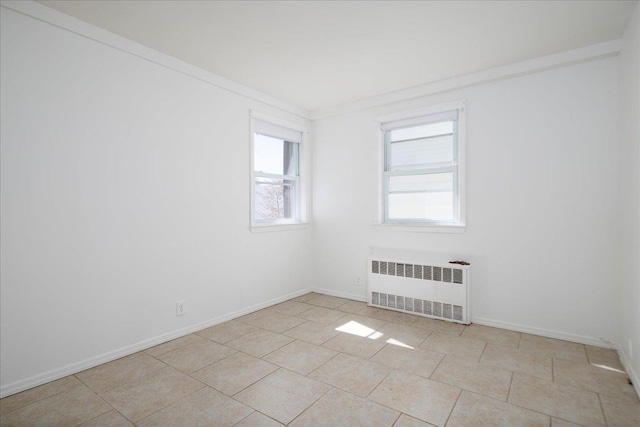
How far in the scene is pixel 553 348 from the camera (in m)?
2.82

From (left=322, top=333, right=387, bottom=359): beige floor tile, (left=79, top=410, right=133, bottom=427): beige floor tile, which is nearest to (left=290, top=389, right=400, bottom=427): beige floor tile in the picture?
(left=322, top=333, right=387, bottom=359): beige floor tile

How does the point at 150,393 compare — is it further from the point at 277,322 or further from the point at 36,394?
the point at 277,322

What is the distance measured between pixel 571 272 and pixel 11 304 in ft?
14.6

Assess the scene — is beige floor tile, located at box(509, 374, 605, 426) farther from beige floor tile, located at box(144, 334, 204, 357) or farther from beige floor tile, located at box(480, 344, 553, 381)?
beige floor tile, located at box(144, 334, 204, 357)

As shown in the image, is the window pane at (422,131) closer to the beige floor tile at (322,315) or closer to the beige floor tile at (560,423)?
the beige floor tile at (322,315)

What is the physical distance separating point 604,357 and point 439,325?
1.31 meters

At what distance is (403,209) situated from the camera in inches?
161

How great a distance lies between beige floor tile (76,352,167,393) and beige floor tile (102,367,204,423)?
0.08 meters

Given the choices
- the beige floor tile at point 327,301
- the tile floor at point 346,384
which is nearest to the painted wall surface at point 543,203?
the tile floor at point 346,384

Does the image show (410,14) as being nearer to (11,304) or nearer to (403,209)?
(403,209)

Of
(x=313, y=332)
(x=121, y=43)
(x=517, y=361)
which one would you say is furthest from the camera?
(x=313, y=332)

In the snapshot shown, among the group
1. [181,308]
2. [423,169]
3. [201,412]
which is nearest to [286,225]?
[181,308]

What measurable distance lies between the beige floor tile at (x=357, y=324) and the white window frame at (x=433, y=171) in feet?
3.77

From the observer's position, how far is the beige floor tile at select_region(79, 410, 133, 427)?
6.04 ft
